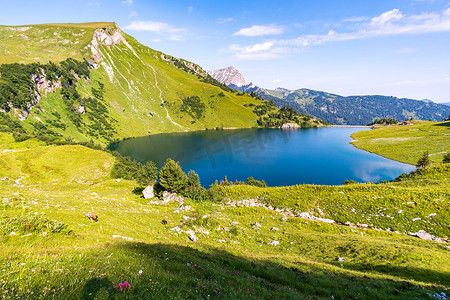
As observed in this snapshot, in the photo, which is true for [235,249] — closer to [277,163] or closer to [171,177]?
[171,177]

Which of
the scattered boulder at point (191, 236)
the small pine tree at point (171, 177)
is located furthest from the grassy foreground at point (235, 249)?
the small pine tree at point (171, 177)

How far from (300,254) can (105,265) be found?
21.8 metres

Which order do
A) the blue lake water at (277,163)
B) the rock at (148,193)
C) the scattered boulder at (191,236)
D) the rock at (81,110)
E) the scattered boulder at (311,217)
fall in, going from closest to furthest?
the scattered boulder at (191,236) → the scattered boulder at (311,217) → the rock at (148,193) → the blue lake water at (277,163) → the rock at (81,110)

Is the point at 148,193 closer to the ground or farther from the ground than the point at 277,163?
farther from the ground

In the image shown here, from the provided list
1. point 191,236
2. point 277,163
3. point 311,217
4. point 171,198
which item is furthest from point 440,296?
point 277,163

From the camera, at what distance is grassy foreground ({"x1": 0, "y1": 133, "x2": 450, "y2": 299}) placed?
6969 millimetres

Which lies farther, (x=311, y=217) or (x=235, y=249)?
(x=311, y=217)

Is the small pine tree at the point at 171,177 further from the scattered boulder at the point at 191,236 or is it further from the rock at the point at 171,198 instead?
the scattered boulder at the point at 191,236

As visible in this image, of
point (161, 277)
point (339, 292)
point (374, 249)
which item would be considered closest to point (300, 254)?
point (374, 249)

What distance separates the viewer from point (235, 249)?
67.2 ft

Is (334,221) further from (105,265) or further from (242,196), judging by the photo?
(105,265)

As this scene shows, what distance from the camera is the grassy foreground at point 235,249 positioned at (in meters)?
6.97

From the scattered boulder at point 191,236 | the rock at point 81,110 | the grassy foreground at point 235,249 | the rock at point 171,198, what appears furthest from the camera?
the rock at point 81,110

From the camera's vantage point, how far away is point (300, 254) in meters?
21.8
